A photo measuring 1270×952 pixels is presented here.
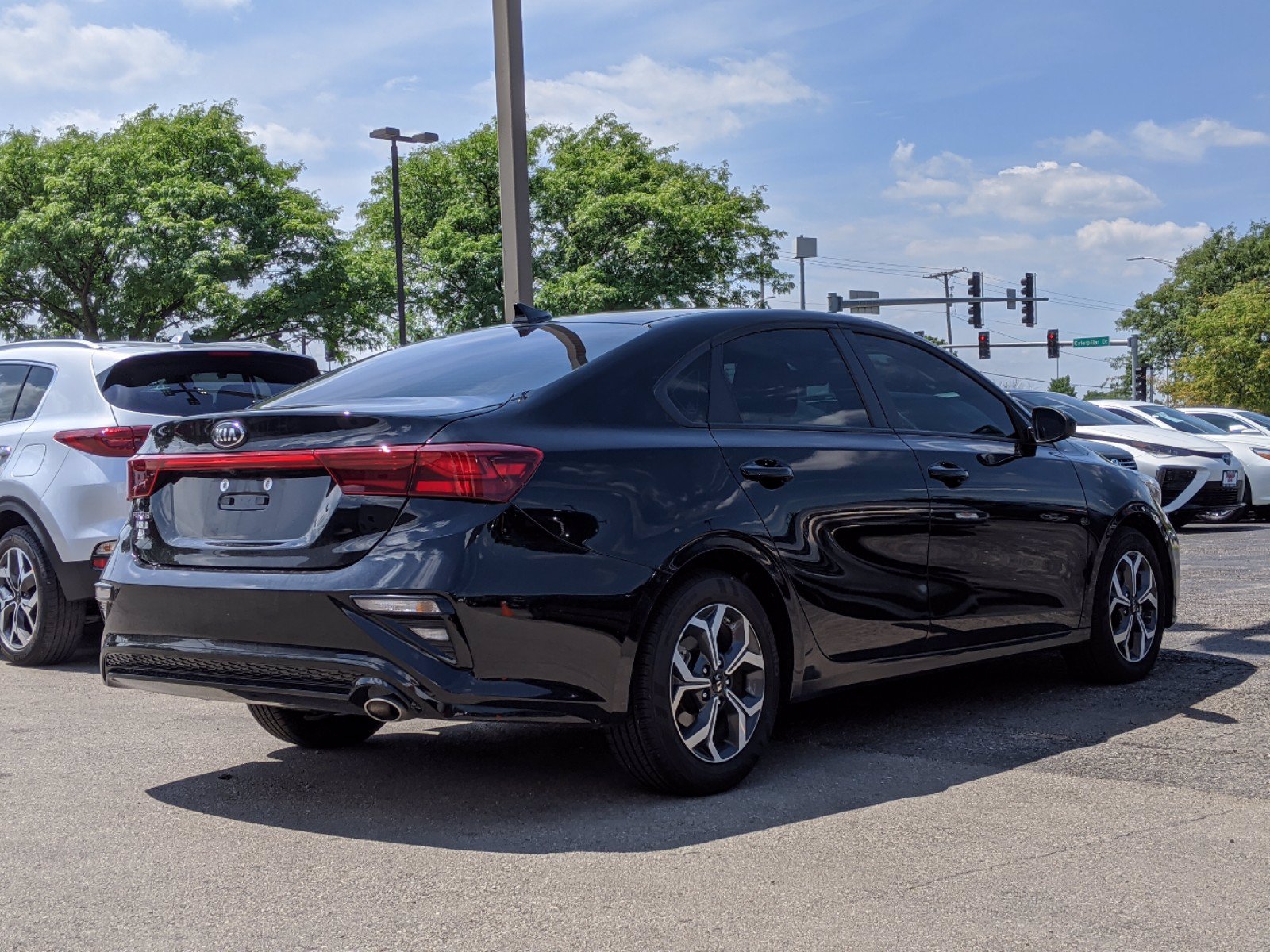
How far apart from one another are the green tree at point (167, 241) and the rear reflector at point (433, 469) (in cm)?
3611

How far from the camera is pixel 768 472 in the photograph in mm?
4766

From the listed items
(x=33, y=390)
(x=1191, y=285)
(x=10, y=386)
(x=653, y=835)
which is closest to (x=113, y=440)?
(x=33, y=390)

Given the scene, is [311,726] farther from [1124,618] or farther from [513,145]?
[513,145]

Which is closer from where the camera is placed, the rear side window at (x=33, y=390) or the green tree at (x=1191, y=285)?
the rear side window at (x=33, y=390)

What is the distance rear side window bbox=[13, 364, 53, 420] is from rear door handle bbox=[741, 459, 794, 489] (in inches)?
184

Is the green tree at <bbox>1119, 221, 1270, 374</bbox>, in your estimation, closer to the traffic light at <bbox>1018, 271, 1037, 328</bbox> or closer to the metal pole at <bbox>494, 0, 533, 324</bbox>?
the traffic light at <bbox>1018, 271, 1037, 328</bbox>

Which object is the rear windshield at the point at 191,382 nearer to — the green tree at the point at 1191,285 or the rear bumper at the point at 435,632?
the rear bumper at the point at 435,632

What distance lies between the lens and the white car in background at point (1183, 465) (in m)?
16.4

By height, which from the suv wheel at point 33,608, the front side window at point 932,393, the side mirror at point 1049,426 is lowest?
the suv wheel at point 33,608

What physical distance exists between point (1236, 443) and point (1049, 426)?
1371 centimetres

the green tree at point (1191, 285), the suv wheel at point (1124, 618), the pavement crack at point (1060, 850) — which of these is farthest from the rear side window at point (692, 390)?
the green tree at point (1191, 285)

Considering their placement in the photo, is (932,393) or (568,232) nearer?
(932,393)

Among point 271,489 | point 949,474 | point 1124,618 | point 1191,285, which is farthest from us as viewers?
point 1191,285

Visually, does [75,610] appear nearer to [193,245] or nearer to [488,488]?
[488,488]
